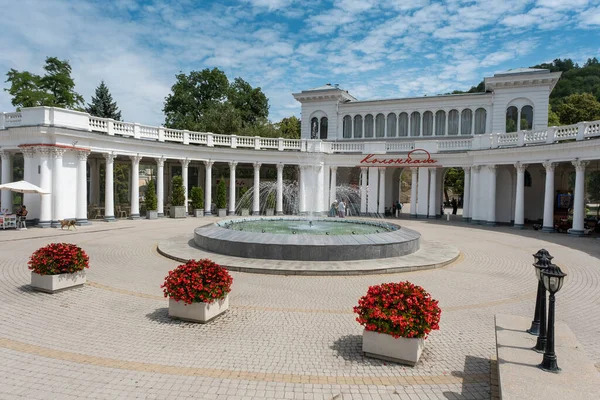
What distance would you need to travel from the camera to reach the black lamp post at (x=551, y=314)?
234 inches

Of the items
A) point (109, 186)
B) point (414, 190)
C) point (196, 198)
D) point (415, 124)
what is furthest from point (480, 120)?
point (109, 186)

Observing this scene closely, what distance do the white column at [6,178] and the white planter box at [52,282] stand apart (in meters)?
23.2

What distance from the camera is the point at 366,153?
42031mm

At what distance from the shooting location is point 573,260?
1781cm

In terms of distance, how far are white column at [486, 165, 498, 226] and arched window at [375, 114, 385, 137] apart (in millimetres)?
15755

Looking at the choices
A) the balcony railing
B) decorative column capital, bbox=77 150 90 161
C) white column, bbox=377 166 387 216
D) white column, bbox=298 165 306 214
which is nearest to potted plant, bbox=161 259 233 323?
decorative column capital, bbox=77 150 90 161

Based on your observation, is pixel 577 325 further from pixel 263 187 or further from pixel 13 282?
pixel 263 187

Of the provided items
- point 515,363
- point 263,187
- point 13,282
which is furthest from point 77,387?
point 263,187

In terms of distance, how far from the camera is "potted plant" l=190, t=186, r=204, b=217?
38.7 m

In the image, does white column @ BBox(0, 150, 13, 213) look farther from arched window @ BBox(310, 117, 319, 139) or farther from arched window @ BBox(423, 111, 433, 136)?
arched window @ BBox(423, 111, 433, 136)

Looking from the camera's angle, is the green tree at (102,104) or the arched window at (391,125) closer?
the arched window at (391,125)

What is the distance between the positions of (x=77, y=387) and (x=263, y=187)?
40.8 m

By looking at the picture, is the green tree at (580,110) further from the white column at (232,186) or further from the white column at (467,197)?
the white column at (232,186)

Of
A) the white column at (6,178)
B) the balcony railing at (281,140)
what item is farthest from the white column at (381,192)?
the white column at (6,178)
